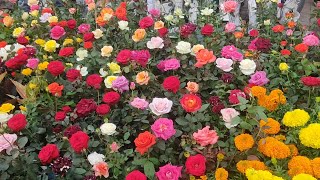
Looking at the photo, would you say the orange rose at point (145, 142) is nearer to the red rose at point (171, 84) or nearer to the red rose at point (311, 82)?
the red rose at point (171, 84)

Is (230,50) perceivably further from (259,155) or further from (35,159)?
(35,159)

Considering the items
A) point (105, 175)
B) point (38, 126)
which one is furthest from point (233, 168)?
point (38, 126)

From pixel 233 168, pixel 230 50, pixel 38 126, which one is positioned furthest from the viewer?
pixel 230 50

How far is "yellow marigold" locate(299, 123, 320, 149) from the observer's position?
1.95m

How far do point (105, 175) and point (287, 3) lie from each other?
2.34m

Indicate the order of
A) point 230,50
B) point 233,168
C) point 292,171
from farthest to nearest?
point 230,50, point 233,168, point 292,171

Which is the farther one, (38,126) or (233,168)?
(38,126)

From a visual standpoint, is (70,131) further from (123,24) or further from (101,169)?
(123,24)

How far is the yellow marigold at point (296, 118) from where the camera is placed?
205 cm

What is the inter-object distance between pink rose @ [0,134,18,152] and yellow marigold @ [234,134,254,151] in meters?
0.97

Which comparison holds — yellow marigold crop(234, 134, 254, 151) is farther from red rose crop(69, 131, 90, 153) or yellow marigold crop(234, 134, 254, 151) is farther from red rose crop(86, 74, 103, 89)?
red rose crop(86, 74, 103, 89)

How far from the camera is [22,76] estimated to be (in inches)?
111

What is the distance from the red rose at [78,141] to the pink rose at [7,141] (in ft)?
0.83

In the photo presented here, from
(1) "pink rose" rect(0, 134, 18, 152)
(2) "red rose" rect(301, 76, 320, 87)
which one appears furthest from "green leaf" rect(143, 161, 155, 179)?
(2) "red rose" rect(301, 76, 320, 87)
